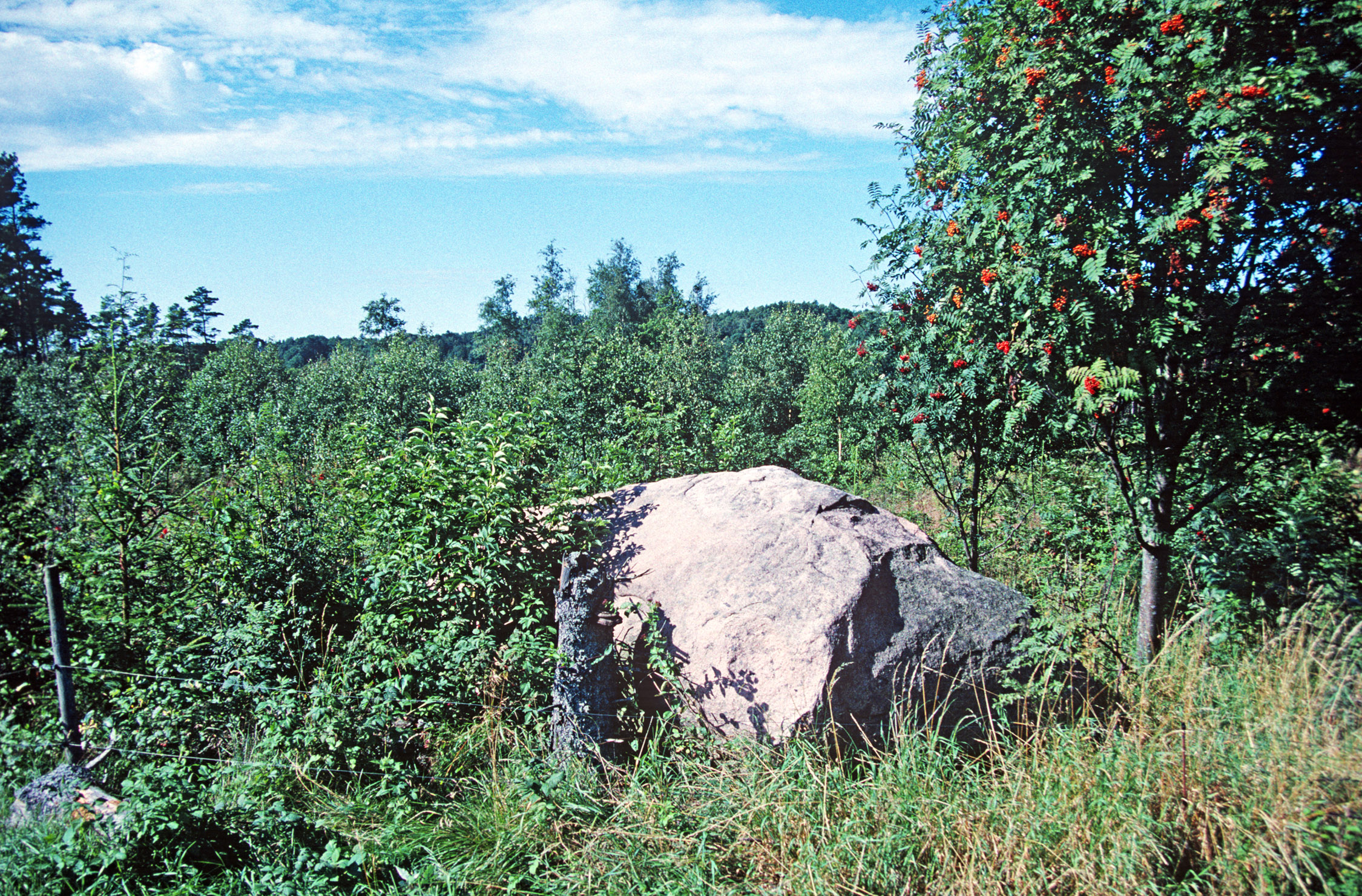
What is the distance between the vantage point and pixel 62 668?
354 cm

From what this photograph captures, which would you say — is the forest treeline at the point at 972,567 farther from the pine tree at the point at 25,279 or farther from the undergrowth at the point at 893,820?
the pine tree at the point at 25,279

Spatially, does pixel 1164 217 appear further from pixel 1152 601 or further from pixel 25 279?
pixel 25 279

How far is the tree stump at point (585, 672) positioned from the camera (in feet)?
11.3

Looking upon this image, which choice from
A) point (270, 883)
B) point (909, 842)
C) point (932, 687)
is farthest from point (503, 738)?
point (932, 687)

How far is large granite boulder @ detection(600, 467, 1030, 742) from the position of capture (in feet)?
12.1

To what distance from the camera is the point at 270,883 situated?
2.66m

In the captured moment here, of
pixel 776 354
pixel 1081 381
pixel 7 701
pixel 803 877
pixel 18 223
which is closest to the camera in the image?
pixel 803 877

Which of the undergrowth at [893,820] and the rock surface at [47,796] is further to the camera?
the rock surface at [47,796]

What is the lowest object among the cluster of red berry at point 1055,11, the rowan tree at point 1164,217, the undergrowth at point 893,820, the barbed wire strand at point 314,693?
the undergrowth at point 893,820

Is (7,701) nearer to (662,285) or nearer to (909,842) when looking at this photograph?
(909,842)

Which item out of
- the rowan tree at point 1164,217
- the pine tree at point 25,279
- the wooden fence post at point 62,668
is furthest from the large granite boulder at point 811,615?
the pine tree at point 25,279

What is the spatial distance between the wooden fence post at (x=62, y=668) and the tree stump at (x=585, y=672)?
8.08 ft

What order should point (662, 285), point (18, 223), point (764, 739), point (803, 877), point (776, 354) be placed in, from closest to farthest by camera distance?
point (803, 877)
point (764, 739)
point (776, 354)
point (18, 223)
point (662, 285)

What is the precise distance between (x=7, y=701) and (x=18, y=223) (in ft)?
111
